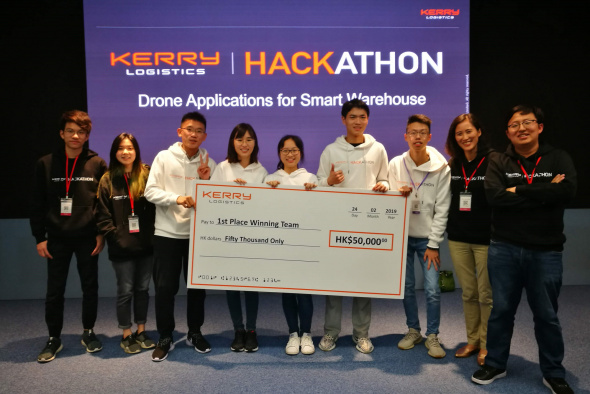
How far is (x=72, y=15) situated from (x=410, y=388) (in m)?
4.48

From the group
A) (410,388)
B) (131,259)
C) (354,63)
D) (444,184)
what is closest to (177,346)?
(131,259)

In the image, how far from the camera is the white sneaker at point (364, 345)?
2.93 metres

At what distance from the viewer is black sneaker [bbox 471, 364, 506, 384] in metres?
2.46

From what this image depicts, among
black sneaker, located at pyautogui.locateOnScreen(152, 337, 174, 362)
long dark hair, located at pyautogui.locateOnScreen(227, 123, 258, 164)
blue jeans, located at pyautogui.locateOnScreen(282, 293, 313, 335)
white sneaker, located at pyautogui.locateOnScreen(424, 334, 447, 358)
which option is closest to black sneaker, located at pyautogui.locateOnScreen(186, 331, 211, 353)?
black sneaker, located at pyautogui.locateOnScreen(152, 337, 174, 362)

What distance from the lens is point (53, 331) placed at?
2971 mm

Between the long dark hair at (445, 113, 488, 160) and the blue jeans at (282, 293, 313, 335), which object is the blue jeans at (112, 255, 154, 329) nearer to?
the blue jeans at (282, 293, 313, 335)

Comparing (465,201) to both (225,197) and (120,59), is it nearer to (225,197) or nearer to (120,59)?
(225,197)

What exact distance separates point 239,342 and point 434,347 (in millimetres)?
1321

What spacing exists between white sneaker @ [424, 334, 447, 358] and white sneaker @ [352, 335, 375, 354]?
0.37 m

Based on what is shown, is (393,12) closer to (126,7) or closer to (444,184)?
(444,184)

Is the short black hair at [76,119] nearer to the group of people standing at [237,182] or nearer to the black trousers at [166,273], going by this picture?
the group of people standing at [237,182]

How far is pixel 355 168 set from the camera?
289 centimetres

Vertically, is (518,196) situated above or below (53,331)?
above

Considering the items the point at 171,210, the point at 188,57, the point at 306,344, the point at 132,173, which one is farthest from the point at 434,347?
the point at 188,57
